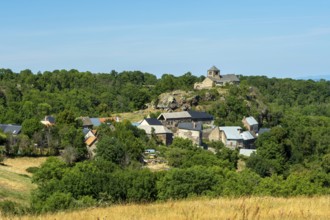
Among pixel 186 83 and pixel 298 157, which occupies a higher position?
pixel 186 83

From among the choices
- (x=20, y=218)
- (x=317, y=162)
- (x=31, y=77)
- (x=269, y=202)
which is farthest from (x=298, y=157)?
(x=31, y=77)

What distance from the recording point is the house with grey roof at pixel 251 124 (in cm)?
7675

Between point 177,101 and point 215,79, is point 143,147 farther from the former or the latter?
point 215,79

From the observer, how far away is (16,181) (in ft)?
121

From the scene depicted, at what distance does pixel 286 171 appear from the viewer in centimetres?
5675

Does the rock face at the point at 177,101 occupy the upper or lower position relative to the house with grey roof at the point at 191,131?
upper

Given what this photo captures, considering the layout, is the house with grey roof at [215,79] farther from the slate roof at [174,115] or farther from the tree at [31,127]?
the tree at [31,127]

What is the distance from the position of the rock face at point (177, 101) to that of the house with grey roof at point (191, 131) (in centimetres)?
896

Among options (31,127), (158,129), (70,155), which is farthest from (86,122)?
(70,155)

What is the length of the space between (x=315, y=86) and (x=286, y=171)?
3691 inches

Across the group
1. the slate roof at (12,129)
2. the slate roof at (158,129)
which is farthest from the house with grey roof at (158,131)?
the slate roof at (12,129)

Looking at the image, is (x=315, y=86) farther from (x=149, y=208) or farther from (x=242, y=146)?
(x=149, y=208)

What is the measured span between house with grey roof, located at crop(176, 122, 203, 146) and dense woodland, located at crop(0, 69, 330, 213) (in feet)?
7.34

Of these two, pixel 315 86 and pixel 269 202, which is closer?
pixel 269 202
